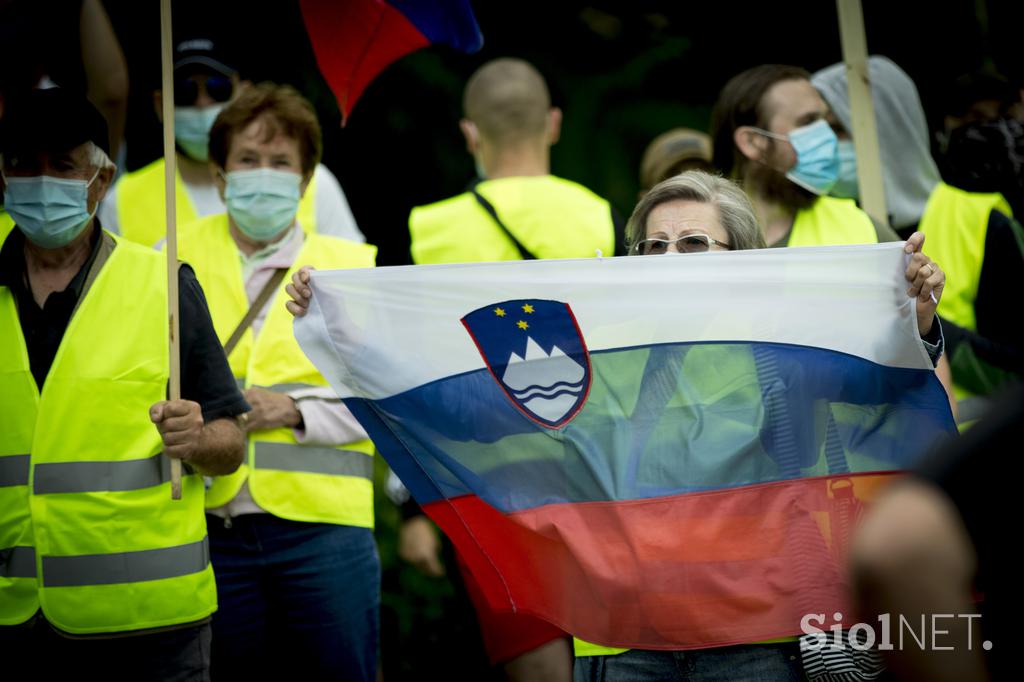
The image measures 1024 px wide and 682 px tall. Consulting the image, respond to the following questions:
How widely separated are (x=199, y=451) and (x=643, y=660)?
55.5 inches

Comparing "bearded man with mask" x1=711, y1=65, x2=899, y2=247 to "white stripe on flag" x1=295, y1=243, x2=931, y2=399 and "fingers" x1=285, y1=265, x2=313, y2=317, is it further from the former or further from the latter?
"fingers" x1=285, y1=265, x2=313, y2=317

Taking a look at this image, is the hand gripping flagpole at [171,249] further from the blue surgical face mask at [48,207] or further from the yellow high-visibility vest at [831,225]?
the yellow high-visibility vest at [831,225]

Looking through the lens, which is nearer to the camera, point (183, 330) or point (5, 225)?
point (183, 330)

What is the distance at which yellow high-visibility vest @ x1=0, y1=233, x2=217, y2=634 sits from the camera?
3.74 metres

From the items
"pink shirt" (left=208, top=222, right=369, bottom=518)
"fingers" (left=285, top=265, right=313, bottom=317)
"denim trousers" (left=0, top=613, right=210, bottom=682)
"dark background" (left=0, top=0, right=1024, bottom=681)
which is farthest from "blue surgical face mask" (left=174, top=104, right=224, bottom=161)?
"denim trousers" (left=0, top=613, right=210, bottom=682)

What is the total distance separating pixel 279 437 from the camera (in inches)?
178

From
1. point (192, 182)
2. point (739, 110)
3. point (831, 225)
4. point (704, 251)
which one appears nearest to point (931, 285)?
point (704, 251)

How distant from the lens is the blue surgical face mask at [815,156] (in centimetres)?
496

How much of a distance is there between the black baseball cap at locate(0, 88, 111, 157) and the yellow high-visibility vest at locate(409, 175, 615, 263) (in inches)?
61.7

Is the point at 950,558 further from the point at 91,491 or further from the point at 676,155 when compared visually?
the point at 676,155

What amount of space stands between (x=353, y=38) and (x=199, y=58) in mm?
1164

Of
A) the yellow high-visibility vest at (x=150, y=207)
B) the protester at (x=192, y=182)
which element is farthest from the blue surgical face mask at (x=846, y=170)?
the yellow high-visibility vest at (x=150, y=207)

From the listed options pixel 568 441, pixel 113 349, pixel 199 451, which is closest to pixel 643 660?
pixel 568 441

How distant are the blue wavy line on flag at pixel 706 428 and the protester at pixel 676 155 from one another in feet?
8.98
